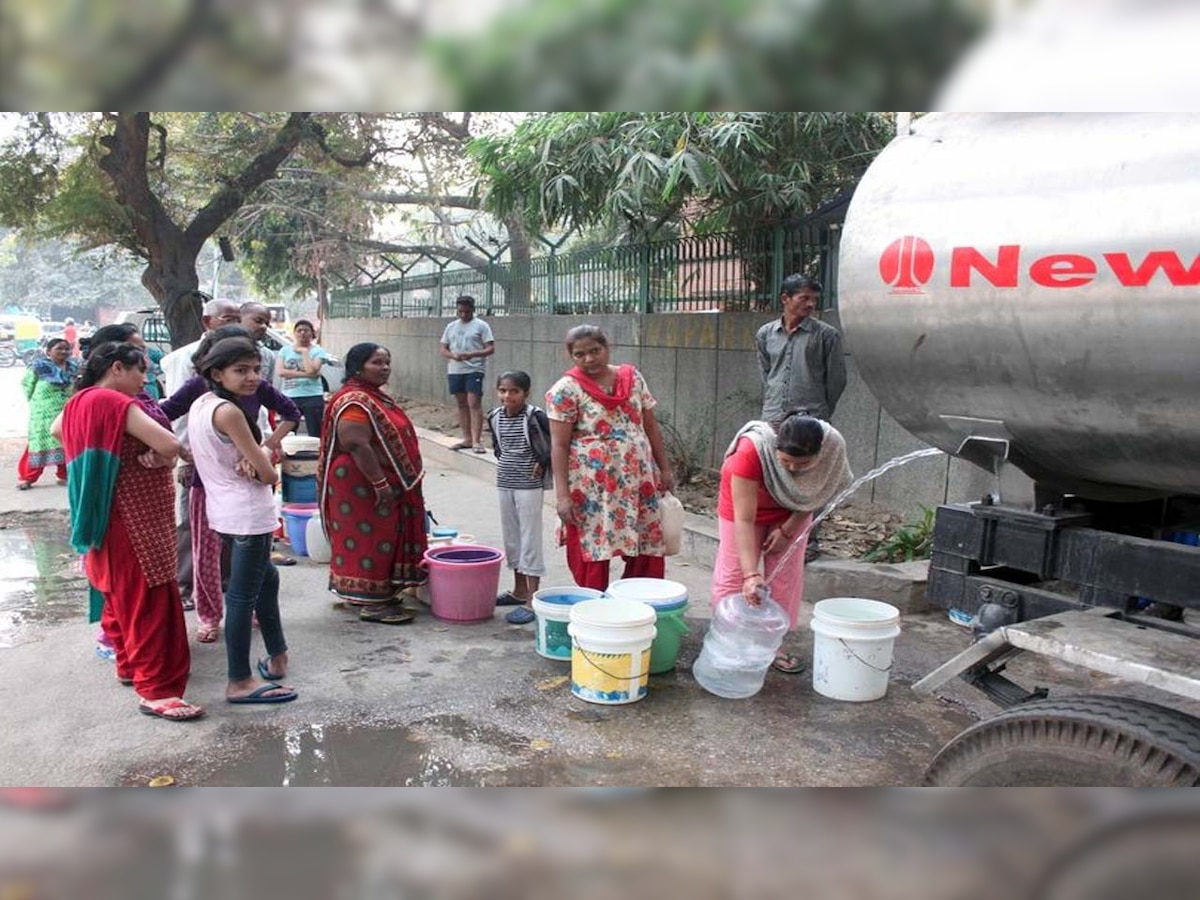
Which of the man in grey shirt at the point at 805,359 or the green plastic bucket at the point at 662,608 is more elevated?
the man in grey shirt at the point at 805,359

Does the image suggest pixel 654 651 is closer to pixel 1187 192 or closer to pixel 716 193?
pixel 1187 192

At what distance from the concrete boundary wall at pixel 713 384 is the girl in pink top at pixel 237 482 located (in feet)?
9.08

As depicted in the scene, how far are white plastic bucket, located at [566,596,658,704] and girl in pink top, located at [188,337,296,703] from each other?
1.24m

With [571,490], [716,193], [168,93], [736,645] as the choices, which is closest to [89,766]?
[571,490]

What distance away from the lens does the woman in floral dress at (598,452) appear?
179 inches

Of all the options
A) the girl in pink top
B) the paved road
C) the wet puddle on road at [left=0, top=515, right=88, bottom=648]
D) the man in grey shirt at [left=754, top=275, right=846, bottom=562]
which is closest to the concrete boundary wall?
the man in grey shirt at [left=754, top=275, right=846, bottom=562]

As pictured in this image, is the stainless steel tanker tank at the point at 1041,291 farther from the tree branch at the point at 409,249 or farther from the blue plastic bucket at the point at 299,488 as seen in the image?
the tree branch at the point at 409,249

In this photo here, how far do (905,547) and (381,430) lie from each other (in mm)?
3122

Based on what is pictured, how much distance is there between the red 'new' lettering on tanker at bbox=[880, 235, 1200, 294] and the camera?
6.20 ft

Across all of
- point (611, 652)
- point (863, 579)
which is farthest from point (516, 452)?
point (863, 579)

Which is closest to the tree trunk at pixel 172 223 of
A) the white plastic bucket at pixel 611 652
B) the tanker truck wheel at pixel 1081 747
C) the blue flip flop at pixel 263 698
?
the blue flip flop at pixel 263 698

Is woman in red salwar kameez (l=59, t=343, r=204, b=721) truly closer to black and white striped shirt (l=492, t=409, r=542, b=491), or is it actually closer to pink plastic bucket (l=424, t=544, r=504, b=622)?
pink plastic bucket (l=424, t=544, r=504, b=622)

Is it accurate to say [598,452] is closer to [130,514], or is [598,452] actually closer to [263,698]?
[263,698]

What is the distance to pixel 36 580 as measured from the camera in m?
6.04
